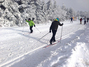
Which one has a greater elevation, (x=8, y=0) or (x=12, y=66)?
(x=8, y=0)

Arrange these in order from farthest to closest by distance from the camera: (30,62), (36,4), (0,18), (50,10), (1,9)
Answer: (50,10) < (36,4) < (1,9) < (0,18) < (30,62)

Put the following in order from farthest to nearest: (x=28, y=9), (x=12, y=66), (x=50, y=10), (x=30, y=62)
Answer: (x=50, y=10) → (x=28, y=9) → (x=30, y=62) → (x=12, y=66)

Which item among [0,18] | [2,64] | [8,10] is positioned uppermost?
[8,10]

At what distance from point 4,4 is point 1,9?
1.79 m

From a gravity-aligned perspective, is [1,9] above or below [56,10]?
below

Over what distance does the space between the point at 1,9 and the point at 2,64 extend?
80.3ft

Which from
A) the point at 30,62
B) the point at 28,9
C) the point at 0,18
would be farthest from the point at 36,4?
the point at 30,62

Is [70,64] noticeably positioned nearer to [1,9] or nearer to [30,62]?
[30,62]

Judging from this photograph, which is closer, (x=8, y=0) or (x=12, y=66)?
(x=12, y=66)

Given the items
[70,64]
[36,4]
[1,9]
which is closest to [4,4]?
[1,9]

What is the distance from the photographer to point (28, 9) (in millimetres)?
31438

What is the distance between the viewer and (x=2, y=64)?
340 cm

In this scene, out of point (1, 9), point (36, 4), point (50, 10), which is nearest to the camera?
point (1, 9)

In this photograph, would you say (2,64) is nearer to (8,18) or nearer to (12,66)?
(12,66)
